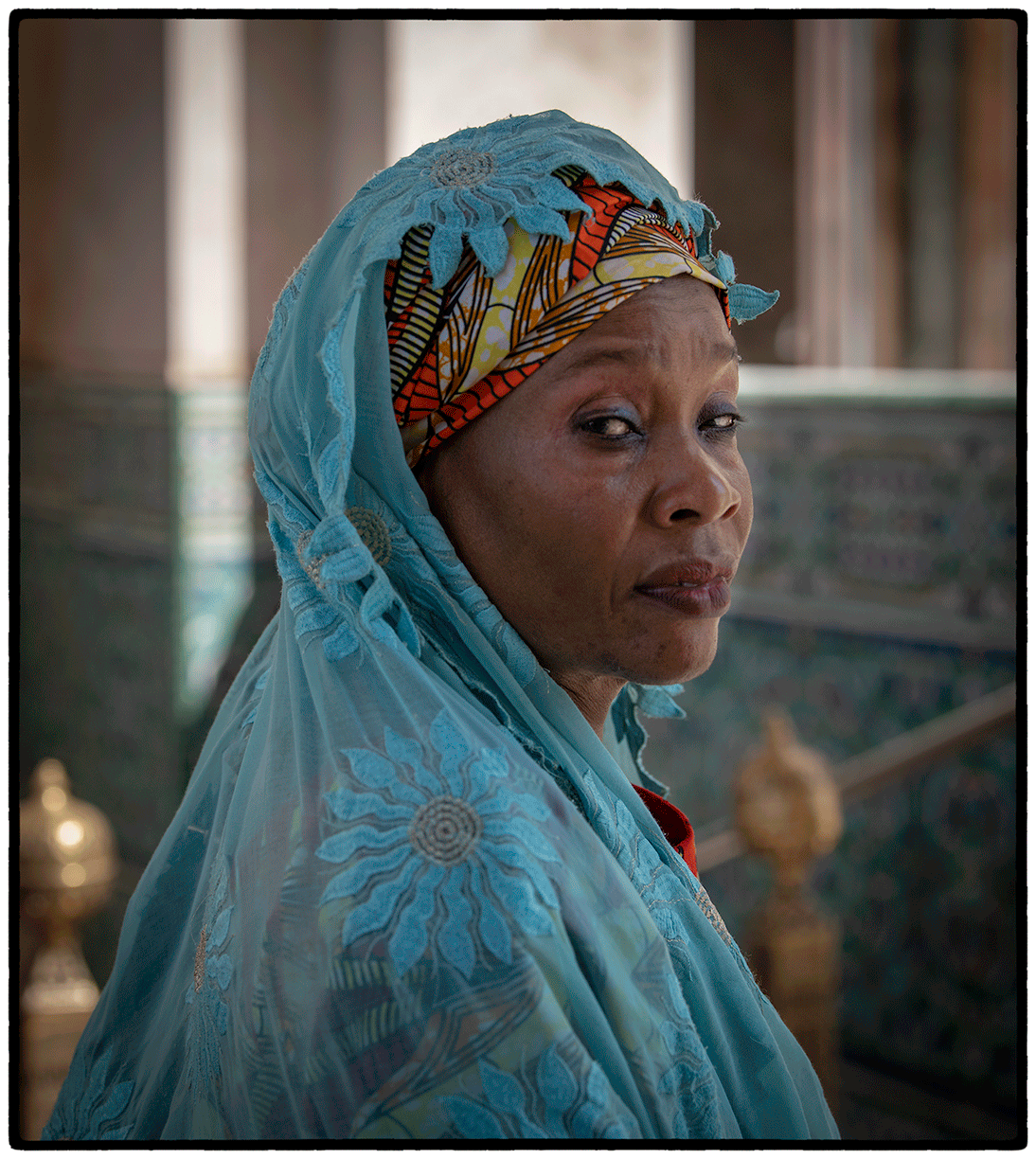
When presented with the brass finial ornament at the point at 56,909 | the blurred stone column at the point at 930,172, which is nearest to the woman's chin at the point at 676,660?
the brass finial ornament at the point at 56,909

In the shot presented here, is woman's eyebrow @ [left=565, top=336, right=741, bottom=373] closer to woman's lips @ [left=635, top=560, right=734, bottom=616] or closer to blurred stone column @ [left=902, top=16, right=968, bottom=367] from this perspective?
woman's lips @ [left=635, top=560, right=734, bottom=616]

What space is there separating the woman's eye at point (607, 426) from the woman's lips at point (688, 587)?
0.35 ft

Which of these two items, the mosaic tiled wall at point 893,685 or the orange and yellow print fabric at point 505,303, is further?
the mosaic tiled wall at point 893,685

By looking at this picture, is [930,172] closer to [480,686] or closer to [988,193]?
[988,193]

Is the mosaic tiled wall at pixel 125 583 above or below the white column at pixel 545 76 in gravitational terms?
below

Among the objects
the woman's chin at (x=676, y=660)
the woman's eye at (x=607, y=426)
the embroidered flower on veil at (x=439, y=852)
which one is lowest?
the embroidered flower on veil at (x=439, y=852)

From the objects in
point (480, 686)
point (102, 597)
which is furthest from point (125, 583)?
point (480, 686)

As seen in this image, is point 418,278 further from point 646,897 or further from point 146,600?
point 146,600

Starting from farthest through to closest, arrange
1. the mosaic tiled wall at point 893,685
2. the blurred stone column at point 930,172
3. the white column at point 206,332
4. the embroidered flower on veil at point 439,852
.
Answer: the blurred stone column at point 930,172 < the white column at point 206,332 < the mosaic tiled wall at point 893,685 < the embroidered flower on veil at point 439,852

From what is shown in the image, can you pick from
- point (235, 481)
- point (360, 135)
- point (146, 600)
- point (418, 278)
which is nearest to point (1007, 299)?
point (360, 135)

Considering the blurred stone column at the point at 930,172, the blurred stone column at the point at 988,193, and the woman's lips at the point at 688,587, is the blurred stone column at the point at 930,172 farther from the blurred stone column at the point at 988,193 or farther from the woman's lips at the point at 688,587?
the woman's lips at the point at 688,587

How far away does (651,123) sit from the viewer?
3.25 metres

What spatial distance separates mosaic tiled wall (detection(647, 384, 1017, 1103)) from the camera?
9.01 feet

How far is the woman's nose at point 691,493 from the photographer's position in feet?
2.72
